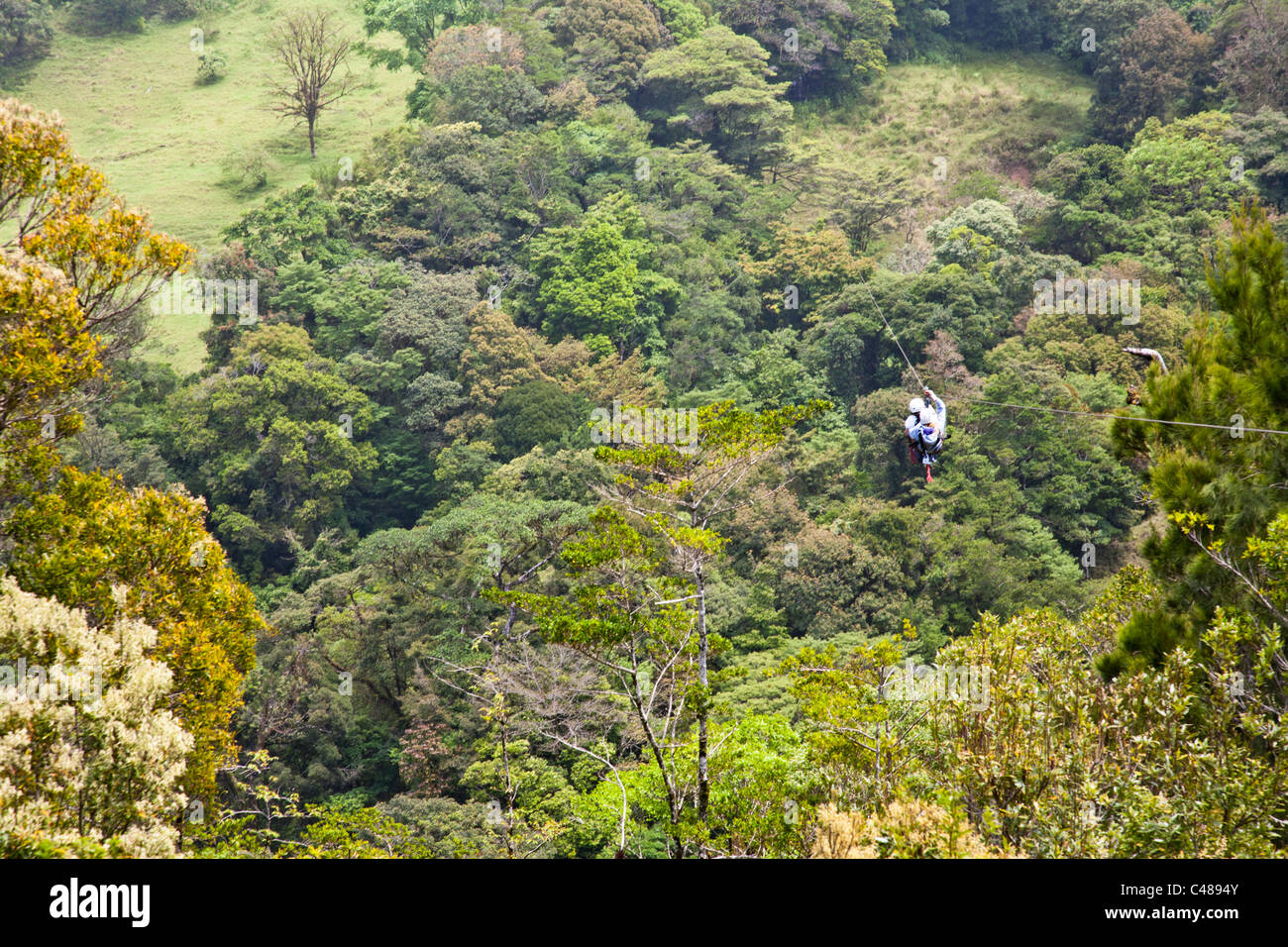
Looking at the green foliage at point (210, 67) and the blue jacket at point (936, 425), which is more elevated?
the green foliage at point (210, 67)

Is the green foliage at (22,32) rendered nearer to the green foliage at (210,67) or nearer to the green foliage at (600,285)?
the green foliage at (210,67)

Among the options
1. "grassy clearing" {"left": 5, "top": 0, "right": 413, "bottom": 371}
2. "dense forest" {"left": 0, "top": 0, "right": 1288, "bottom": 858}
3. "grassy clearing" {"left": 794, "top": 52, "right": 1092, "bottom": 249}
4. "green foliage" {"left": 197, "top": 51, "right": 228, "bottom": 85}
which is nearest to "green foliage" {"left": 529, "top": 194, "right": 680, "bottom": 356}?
"dense forest" {"left": 0, "top": 0, "right": 1288, "bottom": 858}

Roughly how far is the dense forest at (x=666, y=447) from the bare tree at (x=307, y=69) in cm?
66

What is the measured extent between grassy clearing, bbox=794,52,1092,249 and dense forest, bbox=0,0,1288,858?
0.90 ft

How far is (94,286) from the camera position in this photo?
34.2 feet

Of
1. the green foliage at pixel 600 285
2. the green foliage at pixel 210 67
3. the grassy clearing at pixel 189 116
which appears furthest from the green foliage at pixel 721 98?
the green foliage at pixel 210 67

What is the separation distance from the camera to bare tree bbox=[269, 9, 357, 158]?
41.6 meters

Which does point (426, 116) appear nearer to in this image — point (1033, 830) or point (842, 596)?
point (842, 596)

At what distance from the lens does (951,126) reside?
40875 mm

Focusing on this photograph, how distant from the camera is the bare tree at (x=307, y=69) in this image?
41.6 metres

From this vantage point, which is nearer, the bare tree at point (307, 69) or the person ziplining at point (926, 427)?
the person ziplining at point (926, 427)

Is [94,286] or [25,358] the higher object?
[94,286]
